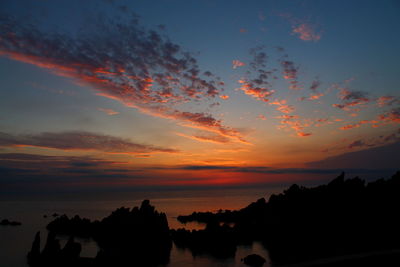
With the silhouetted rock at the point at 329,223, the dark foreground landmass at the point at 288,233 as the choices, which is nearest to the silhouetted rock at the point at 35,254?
the dark foreground landmass at the point at 288,233

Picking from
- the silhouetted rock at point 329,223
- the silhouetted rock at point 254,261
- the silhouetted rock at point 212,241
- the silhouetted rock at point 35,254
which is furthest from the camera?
the silhouetted rock at point 212,241

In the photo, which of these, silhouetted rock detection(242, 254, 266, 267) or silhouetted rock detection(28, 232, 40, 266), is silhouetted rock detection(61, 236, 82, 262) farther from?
silhouetted rock detection(242, 254, 266, 267)

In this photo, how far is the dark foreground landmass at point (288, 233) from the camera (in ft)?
152

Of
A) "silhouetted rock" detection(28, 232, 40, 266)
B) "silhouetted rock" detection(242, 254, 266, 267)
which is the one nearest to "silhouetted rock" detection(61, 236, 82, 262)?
"silhouetted rock" detection(28, 232, 40, 266)

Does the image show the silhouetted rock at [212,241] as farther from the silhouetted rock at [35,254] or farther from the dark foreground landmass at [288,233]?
the silhouetted rock at [35,254]

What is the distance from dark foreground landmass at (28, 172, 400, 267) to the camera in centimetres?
4619

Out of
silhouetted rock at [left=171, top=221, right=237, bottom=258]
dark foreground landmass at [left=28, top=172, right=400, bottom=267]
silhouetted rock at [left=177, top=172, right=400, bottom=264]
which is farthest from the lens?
silhouetted rock at [left=171, top=221, right=237, bottom=258]

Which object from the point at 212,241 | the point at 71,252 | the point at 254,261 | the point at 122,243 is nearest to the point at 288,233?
the point at 212,241

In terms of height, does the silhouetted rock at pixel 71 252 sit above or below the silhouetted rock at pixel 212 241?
above

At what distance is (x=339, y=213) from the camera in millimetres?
59375

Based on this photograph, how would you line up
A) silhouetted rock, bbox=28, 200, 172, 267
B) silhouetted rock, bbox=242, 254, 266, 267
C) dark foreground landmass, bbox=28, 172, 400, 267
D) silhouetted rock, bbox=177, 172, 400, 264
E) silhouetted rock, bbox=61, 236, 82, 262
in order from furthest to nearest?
silhouetted rock, bbox=177, 172, 400, 264
dark foreground landmass, bbox=28, 172, 400, 267
silhouetted rock, bbox=242, 254, 266, 267
silhouetted rock, bbox=28, 200, 172, 267
silhouetted rock, bbox=61, 236, 82, 262

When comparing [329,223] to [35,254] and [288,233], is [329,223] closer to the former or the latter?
[288,233]

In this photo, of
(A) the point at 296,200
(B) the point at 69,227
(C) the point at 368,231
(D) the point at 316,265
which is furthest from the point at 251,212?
(D) the point at 316,265

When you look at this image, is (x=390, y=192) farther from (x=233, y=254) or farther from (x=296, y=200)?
(x=233, y=254)
